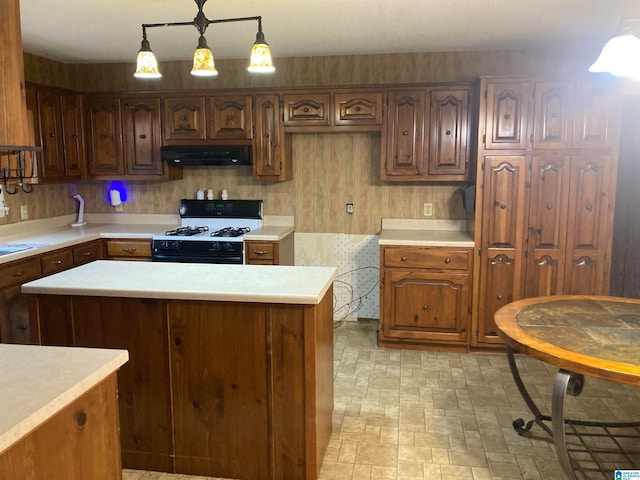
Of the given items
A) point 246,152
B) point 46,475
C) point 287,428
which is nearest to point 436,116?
point 246,152

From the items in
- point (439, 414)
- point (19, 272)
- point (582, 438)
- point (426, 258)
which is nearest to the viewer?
point (582, 438)

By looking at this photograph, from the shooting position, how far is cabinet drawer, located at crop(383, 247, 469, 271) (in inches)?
164

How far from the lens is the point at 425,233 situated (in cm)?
457

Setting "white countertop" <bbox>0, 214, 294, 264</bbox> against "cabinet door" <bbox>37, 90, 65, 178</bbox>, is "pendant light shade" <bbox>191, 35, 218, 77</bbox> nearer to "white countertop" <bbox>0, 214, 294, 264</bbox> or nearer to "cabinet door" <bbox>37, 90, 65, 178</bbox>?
"white countertop" <bbox>0, 214, 294, 264</bbox>

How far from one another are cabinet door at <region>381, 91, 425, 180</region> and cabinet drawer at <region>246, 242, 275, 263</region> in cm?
113

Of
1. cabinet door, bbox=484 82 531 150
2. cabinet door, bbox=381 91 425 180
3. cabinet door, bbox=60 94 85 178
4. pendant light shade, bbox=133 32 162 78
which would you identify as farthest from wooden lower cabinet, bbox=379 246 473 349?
cabinet door, bbox=60 94 85 178

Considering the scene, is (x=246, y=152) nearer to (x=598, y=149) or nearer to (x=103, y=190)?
(x=103, y=190)

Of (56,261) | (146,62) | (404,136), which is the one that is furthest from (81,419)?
(404,136)

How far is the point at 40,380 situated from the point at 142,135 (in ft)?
12.2

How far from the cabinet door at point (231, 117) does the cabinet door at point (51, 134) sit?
129 cm

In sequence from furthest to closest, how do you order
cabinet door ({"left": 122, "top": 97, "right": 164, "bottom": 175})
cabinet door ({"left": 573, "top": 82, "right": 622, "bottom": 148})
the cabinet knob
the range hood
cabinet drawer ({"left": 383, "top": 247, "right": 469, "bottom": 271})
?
cabinet door ({"left": 122, "top": 97, "right": 164, "bottom": 175}) → the range hood → cabinet drawer ({"left": 383, "top": 247, "right": 469, "bottom": 271}) → cabinet door ({"left": 573, "top": 82, "right": 622, "bottom": 148}) → the cabinet knob

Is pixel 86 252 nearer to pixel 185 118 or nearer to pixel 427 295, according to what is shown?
pixel 185 118

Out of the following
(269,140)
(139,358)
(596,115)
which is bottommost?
(139,358)

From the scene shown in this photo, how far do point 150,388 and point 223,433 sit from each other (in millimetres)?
414
